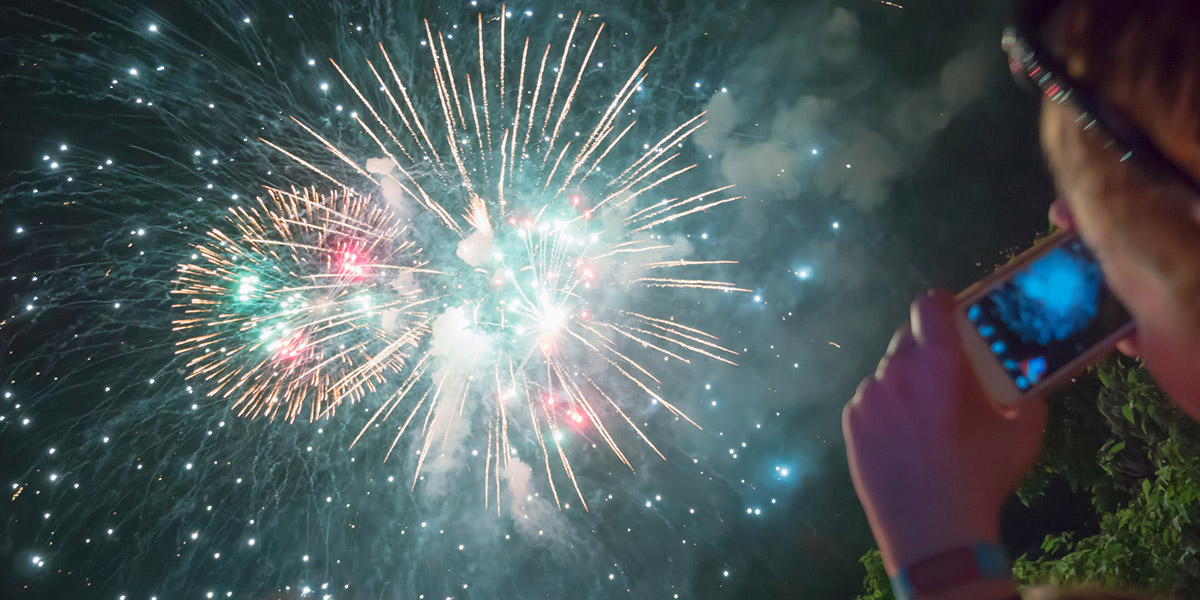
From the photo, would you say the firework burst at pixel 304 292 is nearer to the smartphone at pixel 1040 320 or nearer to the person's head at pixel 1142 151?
the smartphone at pixel 1040 320

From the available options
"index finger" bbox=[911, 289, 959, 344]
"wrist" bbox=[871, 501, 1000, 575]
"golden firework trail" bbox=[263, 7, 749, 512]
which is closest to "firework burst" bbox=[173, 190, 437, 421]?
"golden firework trail" bbox=[263, 7, 749, 512]

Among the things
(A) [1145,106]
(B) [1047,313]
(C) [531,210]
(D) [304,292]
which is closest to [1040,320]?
(B) [1047,313]

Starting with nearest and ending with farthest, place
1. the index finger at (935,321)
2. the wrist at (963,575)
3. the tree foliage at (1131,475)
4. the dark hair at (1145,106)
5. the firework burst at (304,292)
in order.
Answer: the dark hair at (1145,106), the wrist at (963,575), the index finger at (935,321), the tree foliage at (1131,475), the firework burst at (304,292)

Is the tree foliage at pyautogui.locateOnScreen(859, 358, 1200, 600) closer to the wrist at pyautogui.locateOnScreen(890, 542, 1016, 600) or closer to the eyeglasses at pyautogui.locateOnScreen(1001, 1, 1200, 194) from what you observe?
the wrist at pyautogui.locateOnScreen(890, 542, 1016, 600)

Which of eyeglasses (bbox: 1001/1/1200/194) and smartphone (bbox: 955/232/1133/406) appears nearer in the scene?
eyeglasses (bbox: 1001/1/1200/194)

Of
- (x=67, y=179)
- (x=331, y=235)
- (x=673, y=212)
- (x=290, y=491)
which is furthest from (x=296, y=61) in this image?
(x=290, y=491)

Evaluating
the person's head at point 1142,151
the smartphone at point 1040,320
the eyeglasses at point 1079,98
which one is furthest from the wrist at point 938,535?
the eyeglasses at point 1079,98

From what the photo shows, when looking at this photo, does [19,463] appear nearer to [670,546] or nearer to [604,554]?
[604,554]
